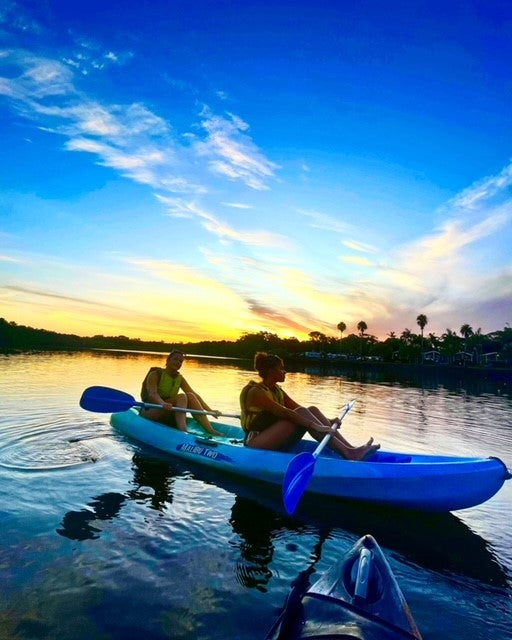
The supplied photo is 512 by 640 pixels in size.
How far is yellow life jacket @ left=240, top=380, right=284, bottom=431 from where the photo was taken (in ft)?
18.7

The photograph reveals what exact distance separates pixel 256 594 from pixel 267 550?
806mm

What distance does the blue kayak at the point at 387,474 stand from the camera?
177 inches

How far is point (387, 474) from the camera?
4832 mm

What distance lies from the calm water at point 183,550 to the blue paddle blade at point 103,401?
773mm

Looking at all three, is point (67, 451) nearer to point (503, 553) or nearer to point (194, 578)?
point (194, 578)

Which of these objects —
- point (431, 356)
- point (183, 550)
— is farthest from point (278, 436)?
point (431, 356)

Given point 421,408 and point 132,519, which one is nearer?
point 132,519

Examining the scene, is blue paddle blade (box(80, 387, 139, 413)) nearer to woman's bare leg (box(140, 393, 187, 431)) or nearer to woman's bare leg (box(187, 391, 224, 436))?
woman's bare leg (box(140, 393, 187, 431))

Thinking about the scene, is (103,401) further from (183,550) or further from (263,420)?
(183,550)

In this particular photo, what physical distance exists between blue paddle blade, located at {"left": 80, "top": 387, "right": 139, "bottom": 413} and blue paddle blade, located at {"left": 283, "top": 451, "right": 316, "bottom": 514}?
173 inches

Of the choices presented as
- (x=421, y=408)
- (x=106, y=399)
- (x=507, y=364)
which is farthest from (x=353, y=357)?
(x=106, y=399)

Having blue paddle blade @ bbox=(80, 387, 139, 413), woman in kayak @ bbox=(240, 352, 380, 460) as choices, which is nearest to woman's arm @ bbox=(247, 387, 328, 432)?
woman in kayak @ bbox=(240, 352, 380, 460)

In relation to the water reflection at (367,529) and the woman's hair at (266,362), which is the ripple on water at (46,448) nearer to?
the water reflection at (367,529)

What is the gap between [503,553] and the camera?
14.4ft
